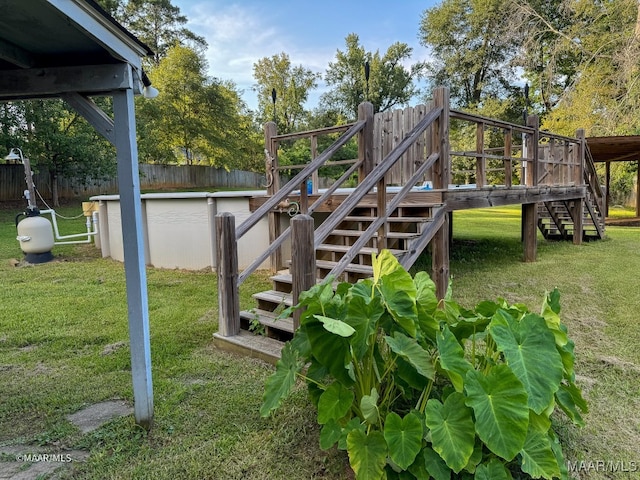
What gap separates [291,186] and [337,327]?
8.04ft

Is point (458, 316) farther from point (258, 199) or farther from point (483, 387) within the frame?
point (258, 199)

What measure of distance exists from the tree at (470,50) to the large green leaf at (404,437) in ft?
84.9

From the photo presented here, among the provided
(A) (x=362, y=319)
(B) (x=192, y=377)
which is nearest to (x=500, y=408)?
(A) (x=362, y=319)

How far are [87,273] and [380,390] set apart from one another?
555 centimetres

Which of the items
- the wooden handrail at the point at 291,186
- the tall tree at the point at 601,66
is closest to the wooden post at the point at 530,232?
the wooden handrail at the point at 291,186

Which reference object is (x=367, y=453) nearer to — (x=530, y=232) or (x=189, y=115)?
(x=530, y=232)

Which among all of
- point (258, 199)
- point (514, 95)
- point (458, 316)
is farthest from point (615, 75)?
point (458, 316)

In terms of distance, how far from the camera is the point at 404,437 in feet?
5.38

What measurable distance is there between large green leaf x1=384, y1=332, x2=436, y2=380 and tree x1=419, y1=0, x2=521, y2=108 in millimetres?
25659

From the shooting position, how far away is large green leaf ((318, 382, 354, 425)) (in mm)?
1781

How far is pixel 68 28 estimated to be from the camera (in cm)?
196

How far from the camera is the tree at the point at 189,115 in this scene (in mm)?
20266

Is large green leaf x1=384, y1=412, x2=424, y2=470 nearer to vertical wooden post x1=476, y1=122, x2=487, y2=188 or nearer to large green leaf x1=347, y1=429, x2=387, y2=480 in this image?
large green leaf x1=347, y1=429, x2=387, y2=480

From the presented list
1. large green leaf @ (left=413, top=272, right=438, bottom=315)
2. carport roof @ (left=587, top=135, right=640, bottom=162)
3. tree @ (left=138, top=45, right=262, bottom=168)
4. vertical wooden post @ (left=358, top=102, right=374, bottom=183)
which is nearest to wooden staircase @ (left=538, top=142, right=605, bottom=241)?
carport roof @ (left=587, top=135, right=640, bottom=162)
